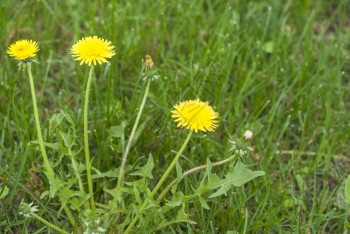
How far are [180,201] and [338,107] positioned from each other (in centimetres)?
121

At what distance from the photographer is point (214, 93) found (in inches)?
94.5

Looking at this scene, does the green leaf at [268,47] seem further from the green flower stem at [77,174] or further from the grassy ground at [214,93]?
the green flower stem at [77,174]

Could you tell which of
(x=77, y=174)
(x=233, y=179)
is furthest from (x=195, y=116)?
(x=77, y=174)

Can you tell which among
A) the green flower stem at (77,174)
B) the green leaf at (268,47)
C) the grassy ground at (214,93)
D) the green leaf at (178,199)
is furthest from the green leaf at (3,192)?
the green leaf at (268,47)

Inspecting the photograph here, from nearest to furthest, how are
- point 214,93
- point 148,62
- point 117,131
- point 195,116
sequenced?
1. point 195,116
2. point 148,62
3. point 117,131
4. point 214,93

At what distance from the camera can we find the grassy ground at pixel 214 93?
79.7 inches

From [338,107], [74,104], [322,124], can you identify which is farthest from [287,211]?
[74,104]

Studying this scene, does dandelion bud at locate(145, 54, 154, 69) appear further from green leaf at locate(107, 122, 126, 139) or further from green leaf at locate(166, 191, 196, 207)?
green leaf at locate(166, 191, 196, 207)

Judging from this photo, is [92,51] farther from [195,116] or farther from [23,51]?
[195,116]

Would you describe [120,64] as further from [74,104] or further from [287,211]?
[287,211]

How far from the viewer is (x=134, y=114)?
2.16 metres

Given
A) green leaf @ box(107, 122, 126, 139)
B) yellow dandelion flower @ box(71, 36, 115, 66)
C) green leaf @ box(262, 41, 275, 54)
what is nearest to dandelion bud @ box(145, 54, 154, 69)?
yellow dandelion flower @ box(71, 36, 115, 66)

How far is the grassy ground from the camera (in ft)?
6.64

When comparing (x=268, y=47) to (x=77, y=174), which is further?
(x=268, y=47)
